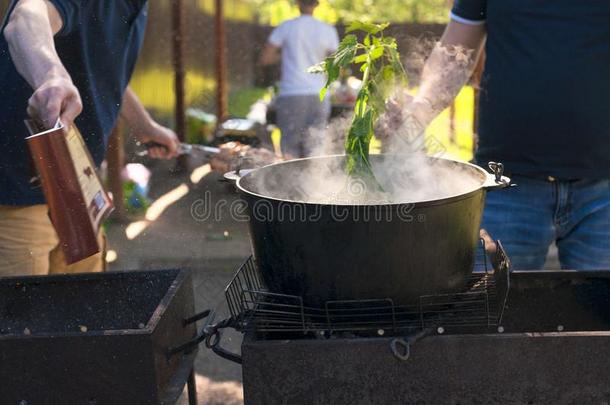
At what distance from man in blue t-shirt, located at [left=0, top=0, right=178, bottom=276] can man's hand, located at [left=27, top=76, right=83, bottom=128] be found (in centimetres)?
27

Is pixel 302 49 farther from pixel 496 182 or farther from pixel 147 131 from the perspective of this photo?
pixel 496 182

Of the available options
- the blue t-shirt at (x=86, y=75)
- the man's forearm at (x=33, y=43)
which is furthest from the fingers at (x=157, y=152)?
the man's forearm at (x=33, y=43)

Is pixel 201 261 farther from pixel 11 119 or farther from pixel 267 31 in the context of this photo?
pixel 267 31

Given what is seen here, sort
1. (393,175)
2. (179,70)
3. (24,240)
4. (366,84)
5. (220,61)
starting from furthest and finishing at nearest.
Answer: (220,61) → (179,70) → (24,240) → (393,175) → (366,84)

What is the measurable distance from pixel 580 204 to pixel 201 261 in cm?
368

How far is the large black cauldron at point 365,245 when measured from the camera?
1771 mm

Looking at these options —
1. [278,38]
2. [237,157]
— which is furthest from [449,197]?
[278,38]

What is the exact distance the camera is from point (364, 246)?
1795 mm

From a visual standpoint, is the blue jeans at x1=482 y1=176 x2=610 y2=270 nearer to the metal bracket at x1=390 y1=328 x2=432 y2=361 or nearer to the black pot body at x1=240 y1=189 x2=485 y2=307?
the black pot body at x1=240 y1=189 x2=485 y2=307

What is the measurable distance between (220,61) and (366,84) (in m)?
6.51

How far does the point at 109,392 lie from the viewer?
1.92m

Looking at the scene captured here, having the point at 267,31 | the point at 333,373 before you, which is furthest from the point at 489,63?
the point at 267,31

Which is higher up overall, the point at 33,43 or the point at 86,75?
the point at 33,43

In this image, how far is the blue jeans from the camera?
8.70ft
